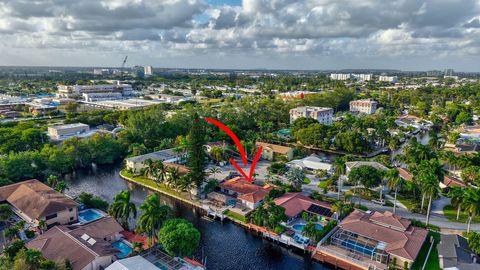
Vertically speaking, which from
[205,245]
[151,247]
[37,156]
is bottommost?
[205,245]

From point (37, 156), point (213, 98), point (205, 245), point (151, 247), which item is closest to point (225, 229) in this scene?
point (205, 245)

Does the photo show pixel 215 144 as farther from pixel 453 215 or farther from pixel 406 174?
pixel 453 215

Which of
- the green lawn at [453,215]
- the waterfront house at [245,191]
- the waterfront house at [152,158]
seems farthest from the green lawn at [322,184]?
the waterfront house at [152,158]

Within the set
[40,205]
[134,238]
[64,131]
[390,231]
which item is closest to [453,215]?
[390,231]

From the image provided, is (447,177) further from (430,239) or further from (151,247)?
(151,247)

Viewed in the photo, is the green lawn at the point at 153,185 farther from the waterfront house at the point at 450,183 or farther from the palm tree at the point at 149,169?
the waterfront house at the point at 450,183

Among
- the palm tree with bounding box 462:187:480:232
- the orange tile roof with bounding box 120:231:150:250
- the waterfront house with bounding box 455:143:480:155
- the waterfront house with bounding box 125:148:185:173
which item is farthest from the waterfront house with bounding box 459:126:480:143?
the orange tile roof with bounding box 120:231:150:250
